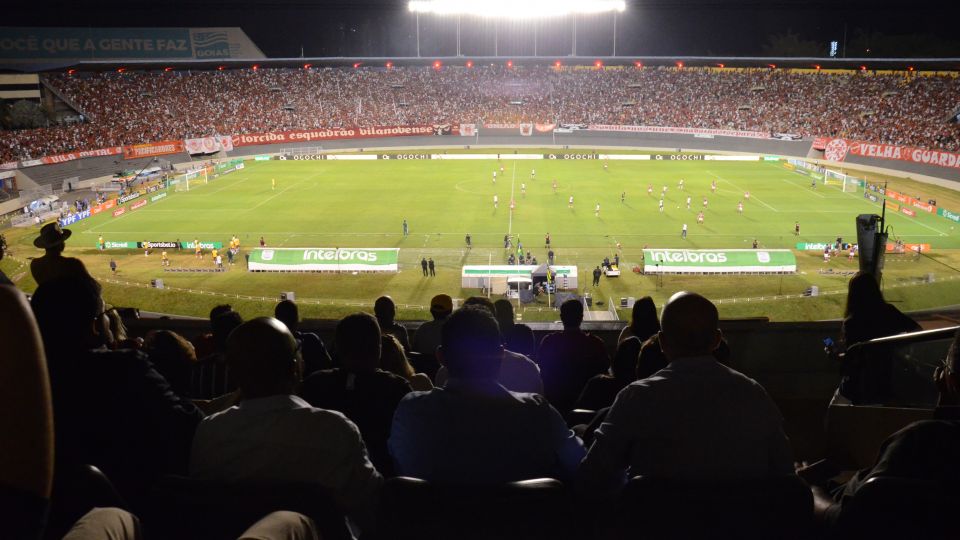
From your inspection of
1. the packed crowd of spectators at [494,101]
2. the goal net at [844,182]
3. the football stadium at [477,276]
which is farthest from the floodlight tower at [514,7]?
the goal net at [844,182]

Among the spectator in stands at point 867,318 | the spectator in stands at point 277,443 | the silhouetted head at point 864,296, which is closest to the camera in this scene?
the spectator in stands at point 277,443

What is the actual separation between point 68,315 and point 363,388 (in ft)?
5.03

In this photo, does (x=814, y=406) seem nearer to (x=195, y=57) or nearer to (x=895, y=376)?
(x=895, y=376)

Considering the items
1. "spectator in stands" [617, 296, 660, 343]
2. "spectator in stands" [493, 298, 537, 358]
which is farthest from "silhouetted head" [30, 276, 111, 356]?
"spectator in stands" [617, 296, 660, 343]

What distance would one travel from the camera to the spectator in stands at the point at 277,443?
3.16 meters

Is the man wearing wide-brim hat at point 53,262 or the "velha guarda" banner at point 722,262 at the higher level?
the man wearing wide-brim hat at point 53,262

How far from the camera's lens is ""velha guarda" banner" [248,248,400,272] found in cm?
3353

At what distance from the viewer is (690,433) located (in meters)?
3.33

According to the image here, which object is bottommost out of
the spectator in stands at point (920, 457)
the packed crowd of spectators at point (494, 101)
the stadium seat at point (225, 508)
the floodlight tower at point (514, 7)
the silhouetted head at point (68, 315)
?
the stadium seat at point (225, 508)

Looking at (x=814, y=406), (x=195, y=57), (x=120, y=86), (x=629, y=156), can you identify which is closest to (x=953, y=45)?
(x=629, y=156)

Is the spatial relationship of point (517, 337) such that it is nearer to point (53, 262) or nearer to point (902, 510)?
point (53, 262)

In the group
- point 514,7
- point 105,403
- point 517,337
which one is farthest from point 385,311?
point 514,7

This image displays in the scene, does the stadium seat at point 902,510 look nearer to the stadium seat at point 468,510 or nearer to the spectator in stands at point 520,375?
the stadium seat at point 468,510

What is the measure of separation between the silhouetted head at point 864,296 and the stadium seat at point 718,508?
4816 mm
